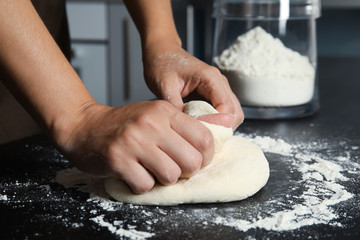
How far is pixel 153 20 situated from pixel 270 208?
583 mm

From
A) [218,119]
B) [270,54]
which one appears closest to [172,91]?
Answer: [218,119]

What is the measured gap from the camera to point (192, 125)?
0.70m

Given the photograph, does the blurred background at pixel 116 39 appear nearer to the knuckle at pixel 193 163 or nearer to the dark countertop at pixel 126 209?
the dark countertop at pixel 126 209

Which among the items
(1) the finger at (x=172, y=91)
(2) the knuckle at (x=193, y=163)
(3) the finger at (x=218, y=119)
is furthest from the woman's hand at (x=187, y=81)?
(2) the knuckle at (x=193, y=163)

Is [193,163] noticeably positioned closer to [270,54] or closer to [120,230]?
[120,230]

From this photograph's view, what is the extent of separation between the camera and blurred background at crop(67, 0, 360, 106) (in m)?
2.35

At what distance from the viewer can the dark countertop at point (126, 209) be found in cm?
64

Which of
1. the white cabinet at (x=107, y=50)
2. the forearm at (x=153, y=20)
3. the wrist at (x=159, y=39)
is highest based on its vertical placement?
Answer: the forearm at (x=153, y=20)

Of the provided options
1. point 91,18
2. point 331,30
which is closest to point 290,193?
point 91,18

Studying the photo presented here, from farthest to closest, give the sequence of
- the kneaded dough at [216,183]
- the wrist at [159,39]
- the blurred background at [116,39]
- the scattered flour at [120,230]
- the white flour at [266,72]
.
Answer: the blurred background at [116,39], the white flour at [266,72], the wrist at [159,39], the kneaded dough at [216,183], the scattered flour at [120,230]

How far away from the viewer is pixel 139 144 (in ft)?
2.21

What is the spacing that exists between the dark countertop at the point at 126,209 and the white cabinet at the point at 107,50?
53.4 inches

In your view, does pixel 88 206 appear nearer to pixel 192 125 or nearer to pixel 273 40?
pixel 192 125

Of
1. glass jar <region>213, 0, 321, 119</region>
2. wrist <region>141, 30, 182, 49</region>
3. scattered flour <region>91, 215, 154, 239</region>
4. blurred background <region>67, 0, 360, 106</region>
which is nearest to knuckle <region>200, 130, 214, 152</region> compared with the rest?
scattered flour <region>91, 215, 154, 239</region>
